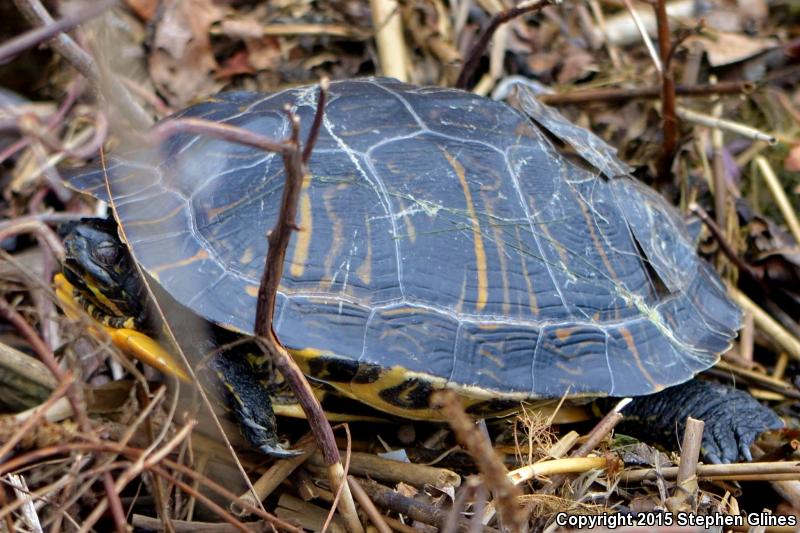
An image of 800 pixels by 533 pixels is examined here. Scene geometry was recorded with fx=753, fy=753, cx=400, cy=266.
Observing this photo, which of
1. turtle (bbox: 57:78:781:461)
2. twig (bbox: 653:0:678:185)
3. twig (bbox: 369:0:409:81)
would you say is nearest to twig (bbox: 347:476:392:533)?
turtle (bbox: 57:78:781:461)

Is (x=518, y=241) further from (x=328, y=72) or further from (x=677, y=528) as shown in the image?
(x=328, y=72)

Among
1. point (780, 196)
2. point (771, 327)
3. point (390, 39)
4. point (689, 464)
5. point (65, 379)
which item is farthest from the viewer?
point (390, 39)

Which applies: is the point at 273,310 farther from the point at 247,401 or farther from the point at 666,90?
the point at 666,90

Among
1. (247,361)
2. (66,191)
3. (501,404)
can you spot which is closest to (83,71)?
(66,191)

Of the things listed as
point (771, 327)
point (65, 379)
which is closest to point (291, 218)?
point (65, 379)

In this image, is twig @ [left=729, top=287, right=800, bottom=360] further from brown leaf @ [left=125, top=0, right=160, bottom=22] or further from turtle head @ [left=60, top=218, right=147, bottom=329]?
brown leaf @ [left=125, top=0, right=160, bottom=22]

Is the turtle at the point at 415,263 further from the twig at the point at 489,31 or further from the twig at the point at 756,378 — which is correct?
the twig at the point at 489,31
